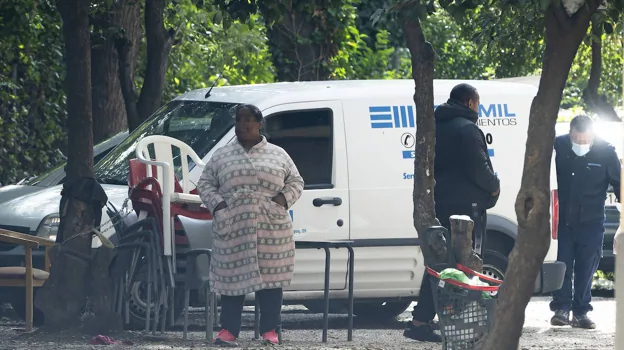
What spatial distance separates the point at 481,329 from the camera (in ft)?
23.2

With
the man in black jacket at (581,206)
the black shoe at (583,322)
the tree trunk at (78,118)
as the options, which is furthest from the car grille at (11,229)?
the black shoe at (583,322)

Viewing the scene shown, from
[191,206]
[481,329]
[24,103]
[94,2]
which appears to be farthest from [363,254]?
[24,103]

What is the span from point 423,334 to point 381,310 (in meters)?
1.99

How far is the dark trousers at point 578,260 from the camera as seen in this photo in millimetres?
11289

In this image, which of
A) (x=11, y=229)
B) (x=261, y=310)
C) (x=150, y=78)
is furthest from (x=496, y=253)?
(x=150, y=78)

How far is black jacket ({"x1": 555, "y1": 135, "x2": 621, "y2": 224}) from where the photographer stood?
11.3 meters

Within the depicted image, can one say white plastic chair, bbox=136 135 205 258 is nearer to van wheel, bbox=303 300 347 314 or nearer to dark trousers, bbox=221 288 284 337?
dark trousers, bbox=221 288 284 337

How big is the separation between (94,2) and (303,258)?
17.7 ft

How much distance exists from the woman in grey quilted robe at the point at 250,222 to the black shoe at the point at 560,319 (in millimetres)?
3212

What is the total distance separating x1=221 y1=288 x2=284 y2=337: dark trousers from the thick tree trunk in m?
8.38

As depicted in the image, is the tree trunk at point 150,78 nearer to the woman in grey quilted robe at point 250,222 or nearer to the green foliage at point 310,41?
the green foliage at point 310,41

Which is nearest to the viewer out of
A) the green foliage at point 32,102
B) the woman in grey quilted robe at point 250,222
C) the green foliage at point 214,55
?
the woman in grey quilted robe at point 250,222

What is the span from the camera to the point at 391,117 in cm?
1056

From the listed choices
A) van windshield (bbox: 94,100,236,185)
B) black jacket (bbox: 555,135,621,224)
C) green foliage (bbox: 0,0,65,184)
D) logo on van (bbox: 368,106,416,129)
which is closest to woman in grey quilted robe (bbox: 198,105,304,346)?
van windshield (bbox: 94,100,236,185)
